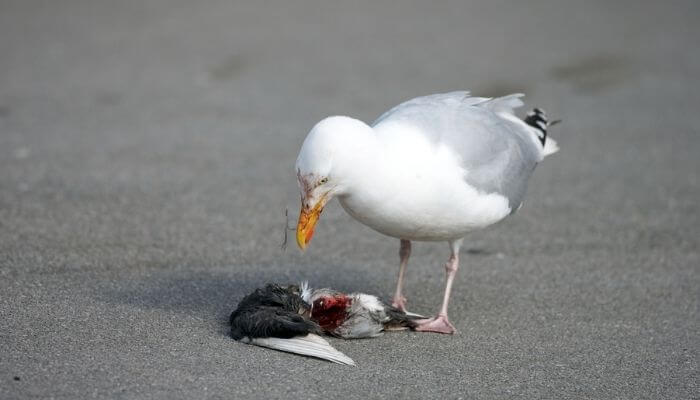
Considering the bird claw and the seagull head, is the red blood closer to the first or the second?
the bird claw

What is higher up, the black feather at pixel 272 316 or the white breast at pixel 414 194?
the white breast at pixel 414 194

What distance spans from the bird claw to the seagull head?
1.00m

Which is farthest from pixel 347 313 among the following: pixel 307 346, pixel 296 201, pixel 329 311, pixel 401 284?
pixel 296 201

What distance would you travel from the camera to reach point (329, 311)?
4.60 meters

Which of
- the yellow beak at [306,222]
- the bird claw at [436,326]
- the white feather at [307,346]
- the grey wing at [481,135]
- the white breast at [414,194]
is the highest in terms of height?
the grey wing at [481,135]

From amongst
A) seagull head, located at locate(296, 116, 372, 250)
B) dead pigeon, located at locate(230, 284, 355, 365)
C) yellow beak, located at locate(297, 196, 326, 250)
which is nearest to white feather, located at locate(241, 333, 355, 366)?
dead pigeon, located at locate(230, 284, 355, 365)

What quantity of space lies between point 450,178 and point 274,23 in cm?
712

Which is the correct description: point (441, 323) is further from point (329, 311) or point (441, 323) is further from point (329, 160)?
point (329, 160)

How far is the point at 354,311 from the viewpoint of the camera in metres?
4.57

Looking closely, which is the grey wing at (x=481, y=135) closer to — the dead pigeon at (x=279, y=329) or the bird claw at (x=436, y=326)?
the bird claw at (x=436, y=326)

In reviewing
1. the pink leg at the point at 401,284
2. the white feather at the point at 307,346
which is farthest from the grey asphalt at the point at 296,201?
the pink leg at the point at 401,284

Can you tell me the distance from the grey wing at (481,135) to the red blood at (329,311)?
87 centimetres

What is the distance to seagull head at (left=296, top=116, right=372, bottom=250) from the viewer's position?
160 inches

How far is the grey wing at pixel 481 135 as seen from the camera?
181 inches
